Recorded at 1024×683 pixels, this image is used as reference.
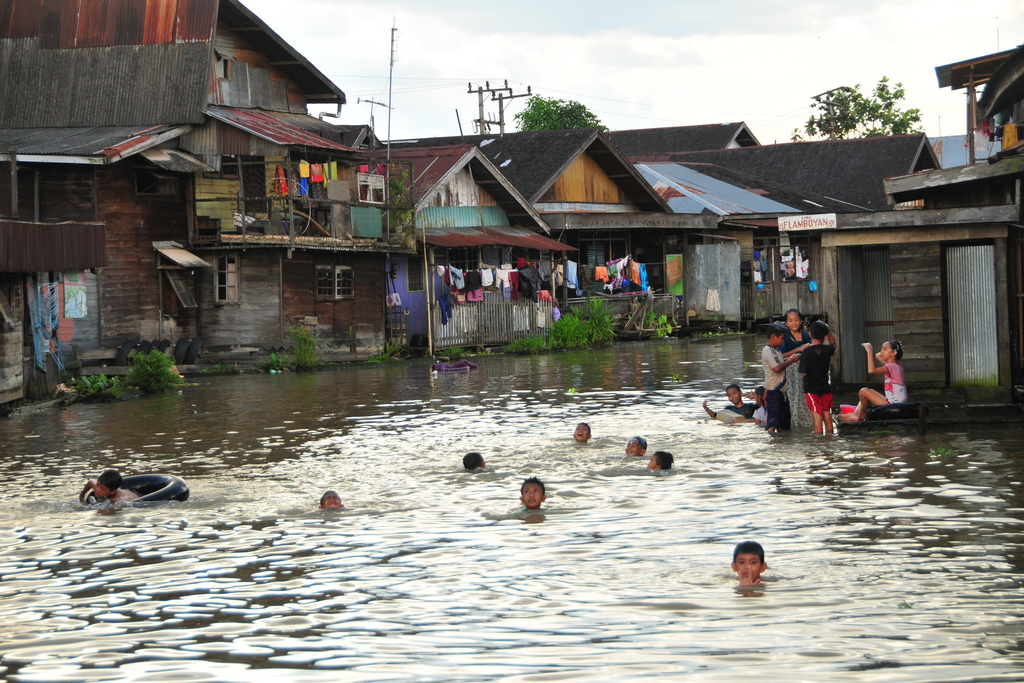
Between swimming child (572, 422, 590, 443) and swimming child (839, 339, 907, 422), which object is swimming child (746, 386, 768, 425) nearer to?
swimming child (839, 339, 907, 422)

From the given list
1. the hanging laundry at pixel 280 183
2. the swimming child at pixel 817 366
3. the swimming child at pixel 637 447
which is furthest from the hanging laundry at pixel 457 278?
the swimming child at pixel 637 447

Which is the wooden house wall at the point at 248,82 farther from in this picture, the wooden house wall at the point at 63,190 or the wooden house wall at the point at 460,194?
the wooden house wall at the point at 460,194

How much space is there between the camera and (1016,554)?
8.65 m

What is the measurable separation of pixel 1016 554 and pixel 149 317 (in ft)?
78.0

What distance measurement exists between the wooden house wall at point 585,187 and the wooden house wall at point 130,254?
1264 cm

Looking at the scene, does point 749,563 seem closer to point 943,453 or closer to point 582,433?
point 943,453

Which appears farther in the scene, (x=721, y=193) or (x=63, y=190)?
(x=721, y=193)

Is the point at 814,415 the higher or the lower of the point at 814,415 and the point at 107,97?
the lower

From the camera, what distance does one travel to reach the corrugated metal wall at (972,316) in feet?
54.5

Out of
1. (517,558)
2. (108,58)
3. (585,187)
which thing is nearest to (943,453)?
(517,558)

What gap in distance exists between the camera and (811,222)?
58.9 ft

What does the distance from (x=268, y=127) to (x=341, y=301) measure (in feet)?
15.5

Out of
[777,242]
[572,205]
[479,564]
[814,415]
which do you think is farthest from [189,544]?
[777,242]

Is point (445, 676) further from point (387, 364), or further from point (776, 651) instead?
point (387, 364)
